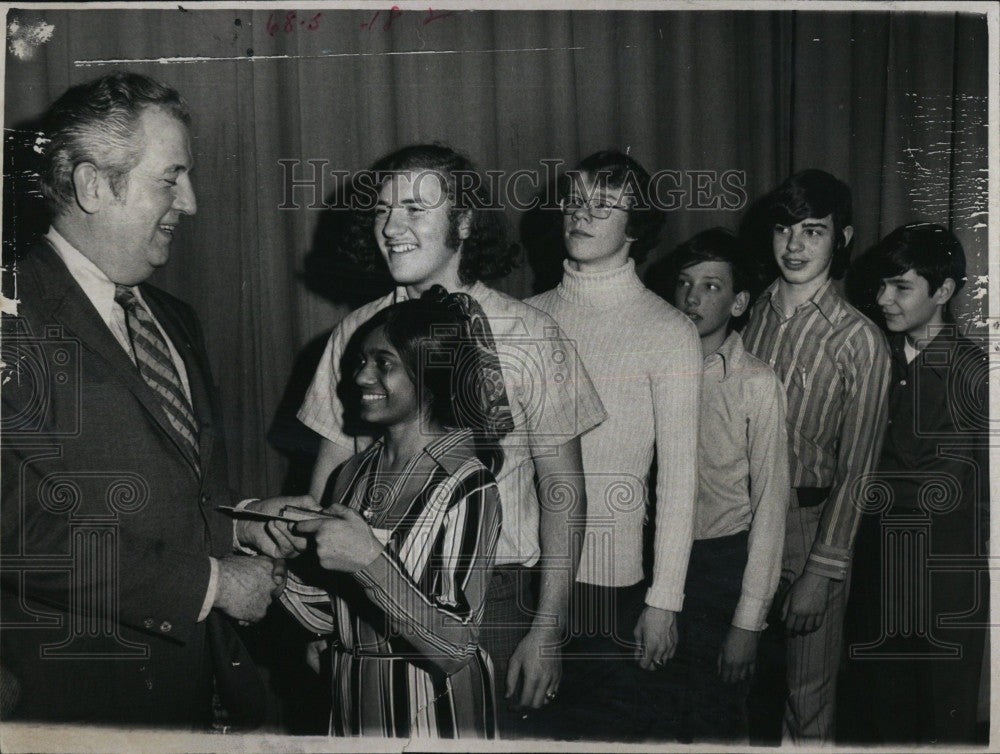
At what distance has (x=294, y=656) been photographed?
2.73 meters

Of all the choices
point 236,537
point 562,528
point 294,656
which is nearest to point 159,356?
point 236,537

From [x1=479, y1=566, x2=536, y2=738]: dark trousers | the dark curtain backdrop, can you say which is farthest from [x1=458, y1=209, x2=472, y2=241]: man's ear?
[x1=479, y1=566, x2=536, y2=738]: dark trousers

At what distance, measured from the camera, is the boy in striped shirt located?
271 cm

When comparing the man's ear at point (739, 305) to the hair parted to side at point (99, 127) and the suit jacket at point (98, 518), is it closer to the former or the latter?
the suit jacket at point (98, 518)

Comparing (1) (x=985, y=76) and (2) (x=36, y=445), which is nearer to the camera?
(2) (x=36, y=445)

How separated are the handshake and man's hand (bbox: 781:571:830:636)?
3.79 ft

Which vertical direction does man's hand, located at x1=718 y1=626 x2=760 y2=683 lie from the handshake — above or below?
below

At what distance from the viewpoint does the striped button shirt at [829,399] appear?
107 inches

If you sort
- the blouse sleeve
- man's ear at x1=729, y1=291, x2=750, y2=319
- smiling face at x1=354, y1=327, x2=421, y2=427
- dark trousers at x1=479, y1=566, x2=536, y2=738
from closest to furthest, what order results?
1. the blouse sleeve
2. smiling face at x1=354, y1=327, x2=421, y2=427
3. dark trousers at x1=479, y1=566, x2=536, y2=738
4. man's ear at x1=729, y1=291, x2=750, y2=319

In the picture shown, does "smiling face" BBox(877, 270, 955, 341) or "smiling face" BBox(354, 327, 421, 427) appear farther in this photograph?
"smiling face" BBox(877, 270, 955, 341)

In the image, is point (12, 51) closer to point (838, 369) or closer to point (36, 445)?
point (36, 445)

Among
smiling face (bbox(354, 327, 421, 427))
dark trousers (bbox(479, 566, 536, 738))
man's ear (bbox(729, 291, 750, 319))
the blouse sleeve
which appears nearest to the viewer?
the blouse sleeve

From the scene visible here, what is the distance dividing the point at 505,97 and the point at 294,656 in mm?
1584

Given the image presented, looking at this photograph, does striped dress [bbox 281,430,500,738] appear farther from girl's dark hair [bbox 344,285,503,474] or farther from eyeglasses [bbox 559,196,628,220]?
eyeglasses [bbox 559,196,628,220]
